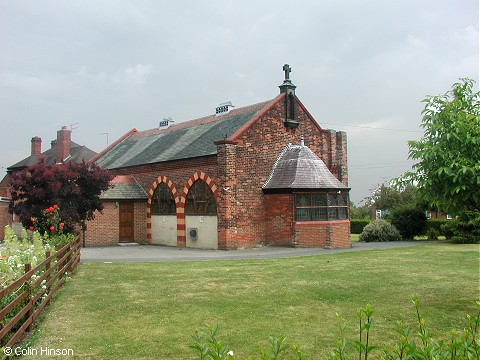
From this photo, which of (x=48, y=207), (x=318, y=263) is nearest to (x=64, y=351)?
(x=318, y=263)

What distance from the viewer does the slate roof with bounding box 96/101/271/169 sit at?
26.4 metres

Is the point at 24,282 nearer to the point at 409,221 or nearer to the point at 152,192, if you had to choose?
the point at 152,192

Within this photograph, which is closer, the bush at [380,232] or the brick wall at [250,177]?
the brick wall at [250,177]

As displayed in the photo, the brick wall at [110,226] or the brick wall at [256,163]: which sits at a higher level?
the brick wall at [256,163]

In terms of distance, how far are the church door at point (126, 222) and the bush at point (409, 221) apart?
17004 millimetres

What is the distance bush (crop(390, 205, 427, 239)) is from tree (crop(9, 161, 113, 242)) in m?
18.8

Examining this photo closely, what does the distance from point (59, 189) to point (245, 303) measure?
38.7ft

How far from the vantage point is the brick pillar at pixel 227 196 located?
911 inches

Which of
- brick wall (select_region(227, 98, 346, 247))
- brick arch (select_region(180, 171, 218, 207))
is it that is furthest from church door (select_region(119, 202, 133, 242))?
brick wall (select_region(227, 98, 346, 247))

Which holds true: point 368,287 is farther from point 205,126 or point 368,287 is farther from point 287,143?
point 205,126

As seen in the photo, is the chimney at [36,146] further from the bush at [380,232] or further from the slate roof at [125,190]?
the bush at [380,232]

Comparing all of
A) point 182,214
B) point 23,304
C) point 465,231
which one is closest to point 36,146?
point 182,214

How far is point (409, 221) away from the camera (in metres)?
29.7

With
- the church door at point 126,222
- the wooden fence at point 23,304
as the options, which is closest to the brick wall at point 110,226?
the church door at point 126,222
